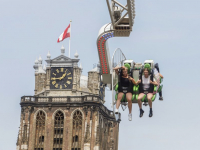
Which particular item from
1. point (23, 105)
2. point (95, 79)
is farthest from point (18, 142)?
point (95, 79)

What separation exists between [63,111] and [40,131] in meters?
5.41

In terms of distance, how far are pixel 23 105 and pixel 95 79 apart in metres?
13.8

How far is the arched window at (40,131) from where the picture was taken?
166 metres

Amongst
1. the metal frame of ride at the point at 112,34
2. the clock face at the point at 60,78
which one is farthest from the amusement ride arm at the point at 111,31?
the clock face at the point at 60,78

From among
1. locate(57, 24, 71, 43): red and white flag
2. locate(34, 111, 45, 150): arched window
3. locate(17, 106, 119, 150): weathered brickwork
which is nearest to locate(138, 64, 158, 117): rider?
locate(17, 106, 119, 150): weathered brickwork

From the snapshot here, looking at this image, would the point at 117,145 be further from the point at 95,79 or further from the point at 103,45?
the point at 103,45

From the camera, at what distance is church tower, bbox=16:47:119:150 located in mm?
165125

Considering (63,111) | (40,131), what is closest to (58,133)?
(40,131)

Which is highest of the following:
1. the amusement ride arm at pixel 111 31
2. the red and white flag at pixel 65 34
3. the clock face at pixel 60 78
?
the red and white flag at pixel 65 34

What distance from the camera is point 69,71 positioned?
170875mm

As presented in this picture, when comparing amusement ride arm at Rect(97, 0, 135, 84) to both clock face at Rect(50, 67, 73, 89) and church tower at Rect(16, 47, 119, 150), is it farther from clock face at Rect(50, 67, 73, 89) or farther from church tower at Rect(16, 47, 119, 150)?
clock face at Rect(50, 67, 73, 89)

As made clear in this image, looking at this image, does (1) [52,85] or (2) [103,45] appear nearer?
(2) [103,45]

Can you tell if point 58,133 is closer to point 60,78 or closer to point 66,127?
point 66,127

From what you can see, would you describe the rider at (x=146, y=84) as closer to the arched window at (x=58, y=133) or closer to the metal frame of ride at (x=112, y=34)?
the metal frame of ride at (x=112, y=34)
